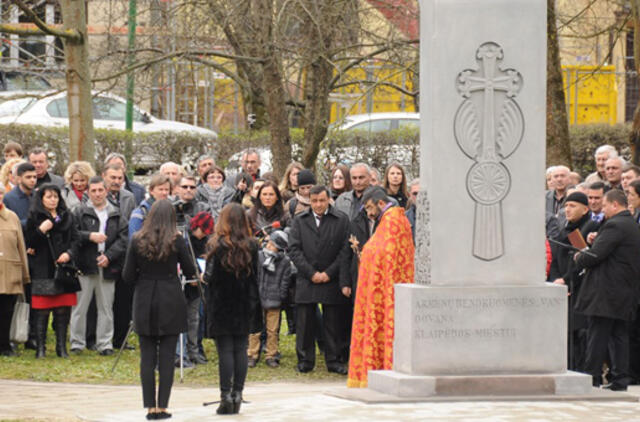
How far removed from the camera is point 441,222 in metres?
10.6

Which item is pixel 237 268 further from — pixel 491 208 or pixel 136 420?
pixel 491 208

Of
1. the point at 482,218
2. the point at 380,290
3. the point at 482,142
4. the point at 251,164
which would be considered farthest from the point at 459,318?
the point at 251,164

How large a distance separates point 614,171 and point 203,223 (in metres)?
4.68

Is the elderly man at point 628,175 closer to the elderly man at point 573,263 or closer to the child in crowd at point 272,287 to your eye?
the elderly man at point 573,263

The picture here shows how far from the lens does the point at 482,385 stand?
10.5 m

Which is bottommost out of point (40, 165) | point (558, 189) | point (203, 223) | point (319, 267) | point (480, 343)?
point (480, 343)

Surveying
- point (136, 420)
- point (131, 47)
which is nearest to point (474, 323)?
point (136, 420)

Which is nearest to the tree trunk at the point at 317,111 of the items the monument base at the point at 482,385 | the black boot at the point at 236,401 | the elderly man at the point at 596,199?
the elderly man at the point at 596,199

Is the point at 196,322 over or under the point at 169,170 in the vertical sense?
under

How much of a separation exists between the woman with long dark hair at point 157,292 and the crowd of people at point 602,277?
12.4ft

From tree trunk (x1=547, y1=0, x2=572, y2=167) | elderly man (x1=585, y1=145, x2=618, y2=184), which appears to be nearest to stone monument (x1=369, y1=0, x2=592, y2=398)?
elderly man (x1=585, y1=145, x2=618, y2=184)

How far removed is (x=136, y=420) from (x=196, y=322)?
4.19m

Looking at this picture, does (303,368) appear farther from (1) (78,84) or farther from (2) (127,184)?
(1) (78,84)

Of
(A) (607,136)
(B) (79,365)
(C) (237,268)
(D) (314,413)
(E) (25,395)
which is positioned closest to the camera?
(D) (314,413)
